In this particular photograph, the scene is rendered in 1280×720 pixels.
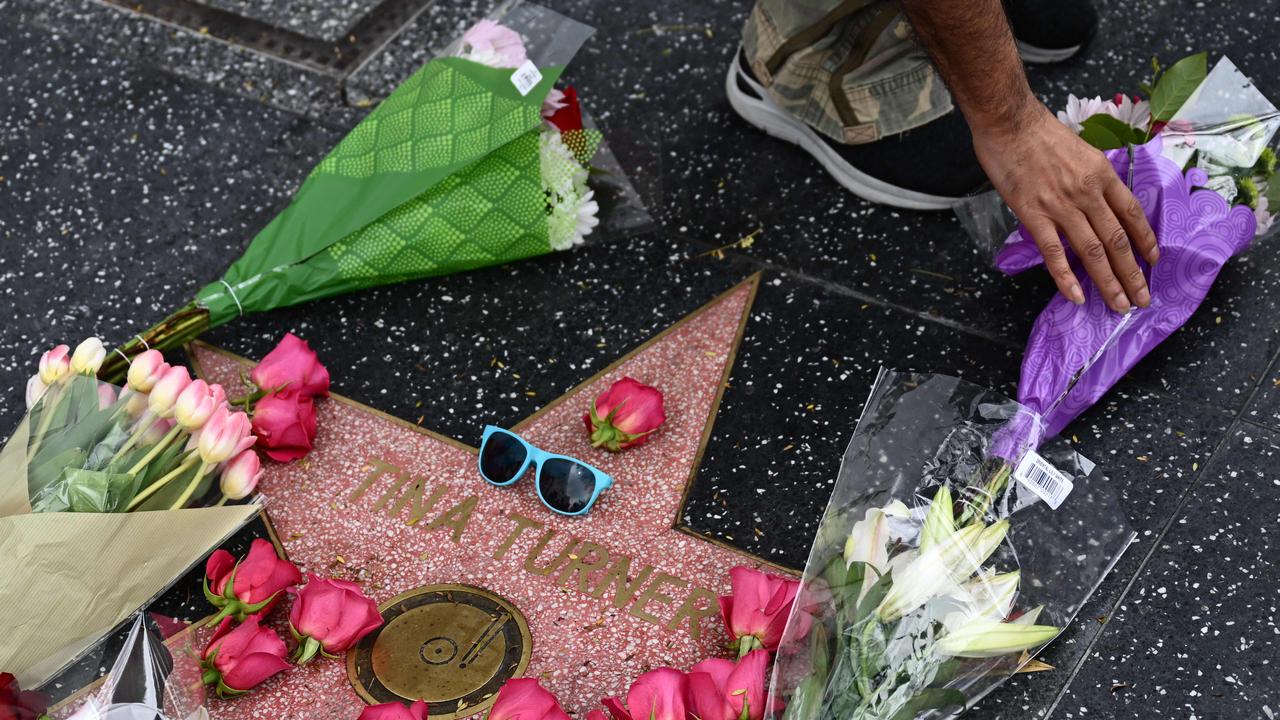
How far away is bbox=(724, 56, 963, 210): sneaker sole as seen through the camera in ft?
7.45

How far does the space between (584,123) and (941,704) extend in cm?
131

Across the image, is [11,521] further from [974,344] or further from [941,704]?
[974,344]

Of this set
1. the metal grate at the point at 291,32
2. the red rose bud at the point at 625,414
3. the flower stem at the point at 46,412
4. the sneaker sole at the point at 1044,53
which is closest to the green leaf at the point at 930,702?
the red rose bud at the point at 625,414

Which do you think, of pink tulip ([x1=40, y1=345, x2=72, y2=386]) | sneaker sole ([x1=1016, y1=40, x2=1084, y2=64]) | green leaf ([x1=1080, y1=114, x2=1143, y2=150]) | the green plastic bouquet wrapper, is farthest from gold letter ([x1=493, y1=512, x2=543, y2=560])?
sneaker sole ([x1=1016, y1=40, x2=1084, y2=64])

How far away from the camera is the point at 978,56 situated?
68.8 inches

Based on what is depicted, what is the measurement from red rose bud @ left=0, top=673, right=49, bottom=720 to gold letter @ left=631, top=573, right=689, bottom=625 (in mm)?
761

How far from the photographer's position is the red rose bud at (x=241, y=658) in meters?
1.52

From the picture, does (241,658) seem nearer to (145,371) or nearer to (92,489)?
(92,489)

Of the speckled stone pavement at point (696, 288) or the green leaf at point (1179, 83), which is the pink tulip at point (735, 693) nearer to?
the speckled stone pavement at point (696, 288)

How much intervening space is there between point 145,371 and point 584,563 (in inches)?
27.1

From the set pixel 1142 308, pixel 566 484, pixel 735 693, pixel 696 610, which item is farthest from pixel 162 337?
pixel 1142 308

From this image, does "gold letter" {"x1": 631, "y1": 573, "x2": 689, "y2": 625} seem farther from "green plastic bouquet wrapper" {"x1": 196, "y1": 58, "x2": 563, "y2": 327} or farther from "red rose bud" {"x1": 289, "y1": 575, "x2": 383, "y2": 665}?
"green plastic bouquet wrapper" {"x1": 196, "y1": 58, "x2": 563, "y2": 327}

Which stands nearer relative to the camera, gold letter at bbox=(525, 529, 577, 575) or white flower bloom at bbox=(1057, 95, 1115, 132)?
gold letter at bbox=(525, 529, 577, 575)

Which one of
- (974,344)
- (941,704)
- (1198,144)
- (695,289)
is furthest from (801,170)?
(941,704)
